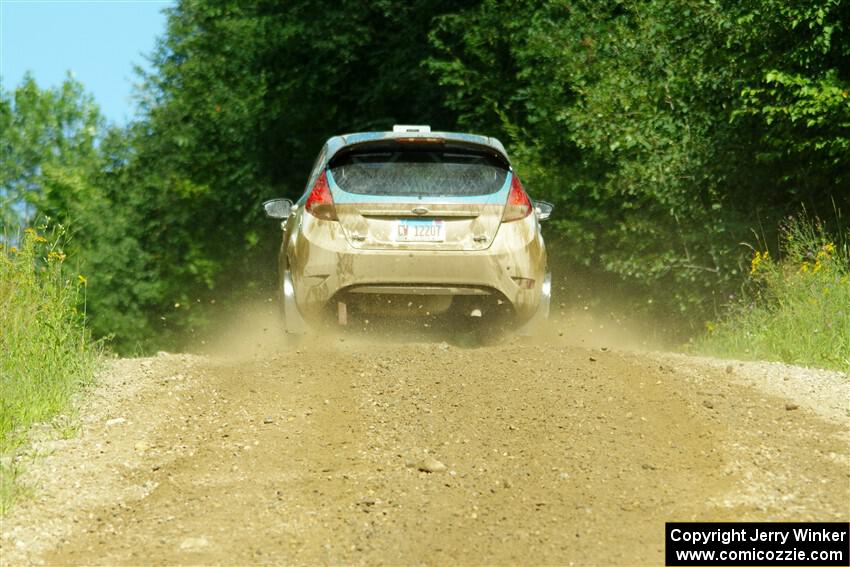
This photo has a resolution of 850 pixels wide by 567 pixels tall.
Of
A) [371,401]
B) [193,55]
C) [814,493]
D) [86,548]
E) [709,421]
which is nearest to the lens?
[86,548]

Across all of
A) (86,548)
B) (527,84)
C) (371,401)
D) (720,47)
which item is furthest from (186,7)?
(86,548)

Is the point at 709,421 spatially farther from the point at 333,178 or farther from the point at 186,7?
the point at 186,7

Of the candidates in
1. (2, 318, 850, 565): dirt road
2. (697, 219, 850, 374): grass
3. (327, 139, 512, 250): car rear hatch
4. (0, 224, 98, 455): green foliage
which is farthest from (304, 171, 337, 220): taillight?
(697, 219, 850, 374): grass

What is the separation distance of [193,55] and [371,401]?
3205cm

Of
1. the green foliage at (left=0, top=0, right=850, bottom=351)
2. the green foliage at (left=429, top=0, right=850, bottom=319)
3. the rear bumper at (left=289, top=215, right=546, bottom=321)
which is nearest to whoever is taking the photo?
the rear bumper at (left=289, top=215, right=546, bottom=321)

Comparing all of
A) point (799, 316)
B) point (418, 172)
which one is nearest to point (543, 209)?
point (418, 172)

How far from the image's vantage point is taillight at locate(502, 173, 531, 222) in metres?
11.5

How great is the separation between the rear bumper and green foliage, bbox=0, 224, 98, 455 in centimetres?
191

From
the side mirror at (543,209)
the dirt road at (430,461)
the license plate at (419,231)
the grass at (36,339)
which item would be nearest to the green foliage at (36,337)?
the grass at (36,339)

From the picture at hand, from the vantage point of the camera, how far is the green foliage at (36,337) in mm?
9141

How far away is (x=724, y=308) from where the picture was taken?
1869cm

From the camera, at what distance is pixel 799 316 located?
12.9 metres

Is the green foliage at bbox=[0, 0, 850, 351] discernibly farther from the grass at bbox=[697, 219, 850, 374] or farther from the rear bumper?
the rear bumper

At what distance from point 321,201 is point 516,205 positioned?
1.69 metres
